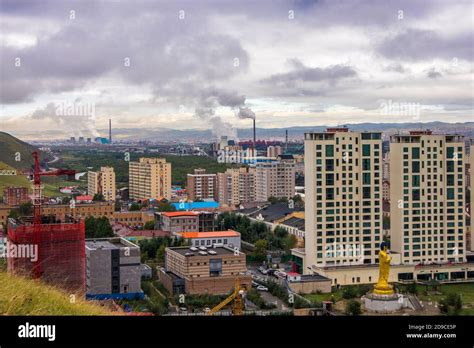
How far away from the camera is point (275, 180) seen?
64.2 feet

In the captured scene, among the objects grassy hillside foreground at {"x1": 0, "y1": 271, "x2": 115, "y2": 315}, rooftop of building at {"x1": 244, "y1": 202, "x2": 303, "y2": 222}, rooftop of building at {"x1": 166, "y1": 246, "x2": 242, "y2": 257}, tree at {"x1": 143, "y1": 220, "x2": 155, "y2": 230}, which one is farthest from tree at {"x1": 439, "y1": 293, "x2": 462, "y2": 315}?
tree at {"x1": 143, "y1": 220, "x2": 155, "y2": 230}

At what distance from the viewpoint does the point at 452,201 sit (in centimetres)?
980

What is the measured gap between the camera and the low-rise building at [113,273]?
8125 mm

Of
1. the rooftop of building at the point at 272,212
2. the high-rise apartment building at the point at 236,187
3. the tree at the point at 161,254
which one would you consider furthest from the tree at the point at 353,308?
the high-rise apartment building at the point at 236,187

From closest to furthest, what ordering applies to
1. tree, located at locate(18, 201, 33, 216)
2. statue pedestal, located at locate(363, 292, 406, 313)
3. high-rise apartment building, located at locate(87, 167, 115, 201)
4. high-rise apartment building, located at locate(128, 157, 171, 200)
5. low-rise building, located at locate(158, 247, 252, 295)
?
1. statue pedestal, located at locate(363, 292, 406, 313)
2. low-rise building, located at locate(158, 247, 252, 295)
3. tree, located at locate(18, 201, 33, 216)
4. high-rise apartment building, located at locate(87, 167, 115, 201)
5. high-rise apartment building, located at locate(128, 157, 171, 200)

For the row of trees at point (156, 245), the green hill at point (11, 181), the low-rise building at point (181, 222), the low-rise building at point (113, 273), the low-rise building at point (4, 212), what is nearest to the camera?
the low-rise building at point (113, 273)

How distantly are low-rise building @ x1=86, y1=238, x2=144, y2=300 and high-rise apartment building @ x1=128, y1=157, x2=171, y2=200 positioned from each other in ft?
34.3

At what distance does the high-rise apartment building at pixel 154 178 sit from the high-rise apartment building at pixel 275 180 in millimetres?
2386

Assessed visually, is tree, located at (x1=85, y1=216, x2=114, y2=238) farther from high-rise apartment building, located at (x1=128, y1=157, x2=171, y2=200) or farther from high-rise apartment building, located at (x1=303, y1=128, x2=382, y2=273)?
high-rise apartment building, located at (x1=128, y1=157, x2=171, y2=200)

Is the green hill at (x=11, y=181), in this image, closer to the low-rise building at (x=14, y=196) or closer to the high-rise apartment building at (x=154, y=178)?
the low-rise building at (x=14, y=196)

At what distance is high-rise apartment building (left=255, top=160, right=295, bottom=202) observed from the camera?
63.9ft
